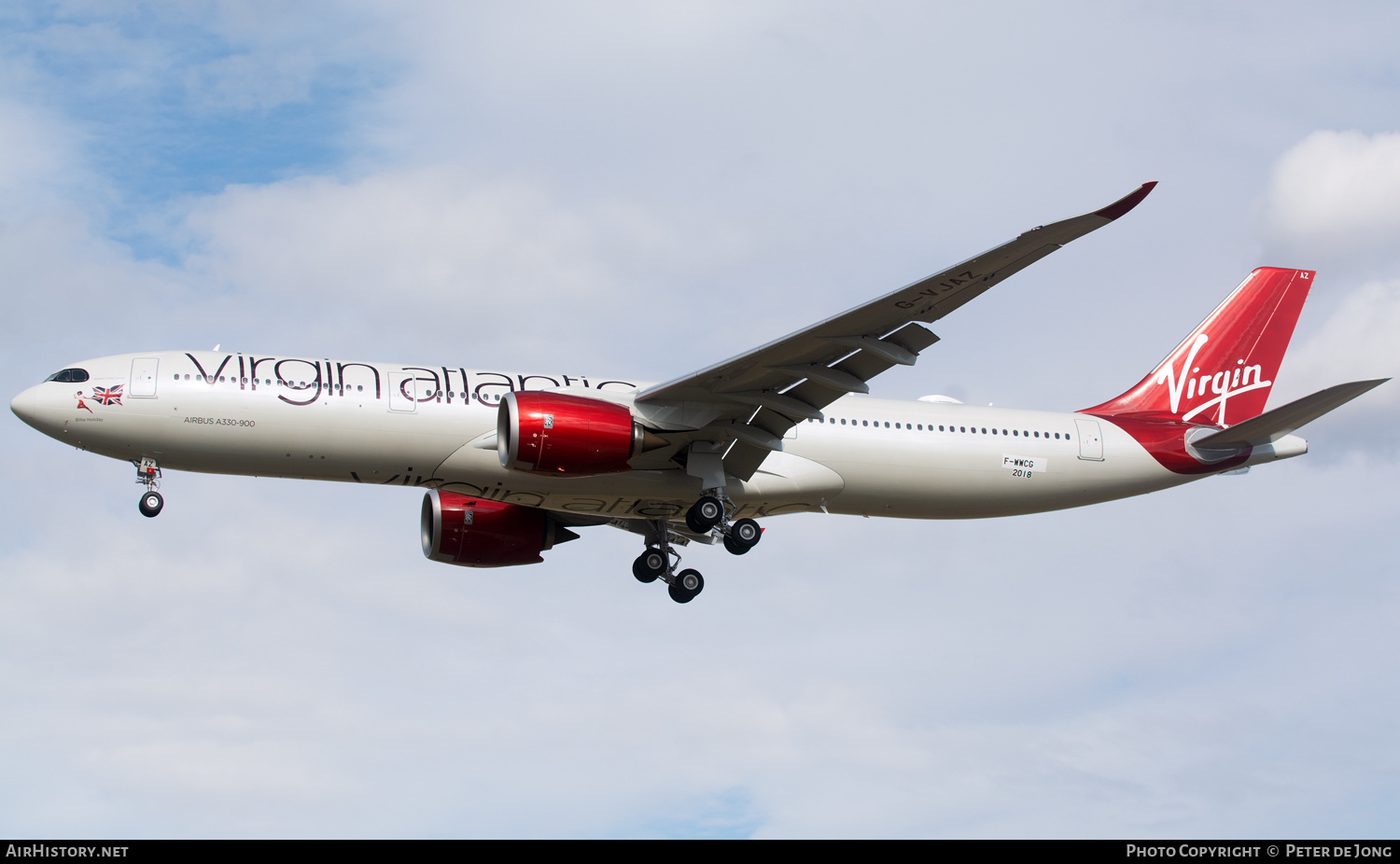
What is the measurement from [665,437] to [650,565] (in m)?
5.90

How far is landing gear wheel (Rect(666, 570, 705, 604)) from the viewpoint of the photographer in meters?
31.7

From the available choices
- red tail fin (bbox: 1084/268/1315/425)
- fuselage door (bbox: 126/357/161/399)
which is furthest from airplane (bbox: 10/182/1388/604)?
red tail fin (bbox: 1084/268/1315/425)

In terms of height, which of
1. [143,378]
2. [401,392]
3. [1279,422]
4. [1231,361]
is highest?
[1231,361]

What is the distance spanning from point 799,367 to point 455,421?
22.7 feet

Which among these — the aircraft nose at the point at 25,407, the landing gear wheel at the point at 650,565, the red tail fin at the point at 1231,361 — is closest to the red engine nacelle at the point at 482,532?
the landing gear wheel at the point at 650,565

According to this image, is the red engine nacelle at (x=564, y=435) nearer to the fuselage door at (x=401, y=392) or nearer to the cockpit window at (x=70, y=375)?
the fuselage door at (x=401, y=392)

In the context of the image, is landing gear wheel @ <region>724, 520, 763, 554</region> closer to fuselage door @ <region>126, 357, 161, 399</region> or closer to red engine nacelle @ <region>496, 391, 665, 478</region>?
red engine nacelle @ <region>496, 391, 665, 478</region>

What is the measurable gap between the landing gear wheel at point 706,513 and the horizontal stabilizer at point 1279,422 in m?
12.2

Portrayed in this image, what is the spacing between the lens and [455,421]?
26547mm

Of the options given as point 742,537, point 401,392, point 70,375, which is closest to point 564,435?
point 401,392

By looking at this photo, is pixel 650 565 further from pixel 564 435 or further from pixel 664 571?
pixel 564 435

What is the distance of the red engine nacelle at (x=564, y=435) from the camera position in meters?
25.2

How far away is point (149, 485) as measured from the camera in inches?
1043
